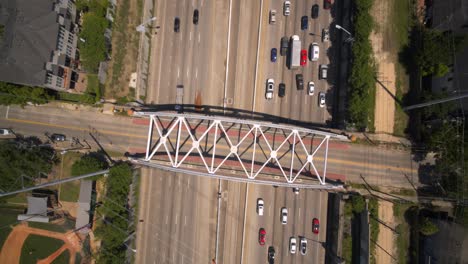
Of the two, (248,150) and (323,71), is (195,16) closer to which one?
(323,71)

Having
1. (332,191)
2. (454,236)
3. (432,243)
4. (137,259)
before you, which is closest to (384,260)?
(432,243)

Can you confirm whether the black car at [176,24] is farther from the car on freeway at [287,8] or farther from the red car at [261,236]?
the red car at [261,236]

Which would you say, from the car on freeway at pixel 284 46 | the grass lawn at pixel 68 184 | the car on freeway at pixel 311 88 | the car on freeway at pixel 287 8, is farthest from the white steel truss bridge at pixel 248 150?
the car on freeway at pixel 287 8

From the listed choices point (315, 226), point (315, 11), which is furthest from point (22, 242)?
point (315, 11)

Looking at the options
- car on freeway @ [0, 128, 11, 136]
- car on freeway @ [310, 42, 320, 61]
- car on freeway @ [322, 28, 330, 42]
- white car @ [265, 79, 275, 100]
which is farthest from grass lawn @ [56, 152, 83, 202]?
car on freeway @ [322, 28, 330, 42]

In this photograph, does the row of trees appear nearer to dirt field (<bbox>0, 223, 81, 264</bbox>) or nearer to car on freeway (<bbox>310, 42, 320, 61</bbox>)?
car on freeway (<bbox>310, 42, 320, 61</bbox>)

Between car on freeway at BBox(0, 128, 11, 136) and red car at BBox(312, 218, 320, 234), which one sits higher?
car on freeway at BBox(0, 128, 11, 136)
